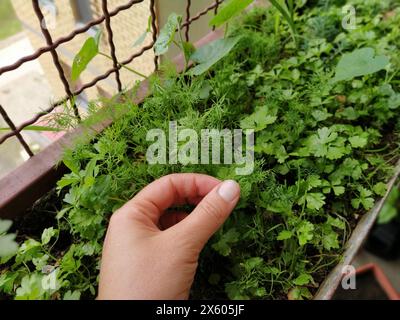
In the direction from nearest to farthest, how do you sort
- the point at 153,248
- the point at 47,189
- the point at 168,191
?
the point at 153,248 < the point at 168,191 < the point at 47,189

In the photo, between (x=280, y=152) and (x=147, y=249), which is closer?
(x=147, y=249)

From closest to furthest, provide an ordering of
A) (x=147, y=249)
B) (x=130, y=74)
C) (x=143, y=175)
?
(x=147, y=249) < (x=143, y=175) < (x=130, y=74)

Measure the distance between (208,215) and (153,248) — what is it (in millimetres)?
111

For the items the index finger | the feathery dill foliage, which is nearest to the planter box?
the feathery dill foliage

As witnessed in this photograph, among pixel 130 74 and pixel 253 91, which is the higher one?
pixel 130 74

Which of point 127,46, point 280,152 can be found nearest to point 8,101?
point 127,46

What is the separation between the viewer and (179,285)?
2.00 ft

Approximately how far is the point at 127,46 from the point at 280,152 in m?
0.70

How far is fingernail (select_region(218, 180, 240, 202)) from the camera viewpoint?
650 mm

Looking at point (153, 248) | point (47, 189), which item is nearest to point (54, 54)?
point (47, 189)

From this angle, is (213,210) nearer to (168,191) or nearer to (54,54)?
(168,191)

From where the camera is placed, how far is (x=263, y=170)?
93 cm
